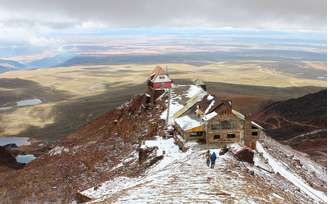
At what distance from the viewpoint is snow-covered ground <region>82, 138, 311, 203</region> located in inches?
956

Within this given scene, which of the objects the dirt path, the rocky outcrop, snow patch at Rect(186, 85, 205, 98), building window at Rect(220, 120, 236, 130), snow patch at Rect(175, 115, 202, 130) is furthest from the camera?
the rocky outcrop

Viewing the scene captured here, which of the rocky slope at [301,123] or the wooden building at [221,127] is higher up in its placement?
the wooden building at [221,127]

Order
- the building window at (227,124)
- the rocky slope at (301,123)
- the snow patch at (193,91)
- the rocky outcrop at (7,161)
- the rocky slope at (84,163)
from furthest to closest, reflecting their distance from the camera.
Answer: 1. the rocky slope at (301,123)
2. the rocky outcrop at (7,161)
3. the snow patch at (193,91)
4. the rocky slope at (84,163)
5. the building window at (227,124)

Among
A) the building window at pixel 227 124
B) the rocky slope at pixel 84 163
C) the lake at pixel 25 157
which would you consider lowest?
the lake at pixel 25 157

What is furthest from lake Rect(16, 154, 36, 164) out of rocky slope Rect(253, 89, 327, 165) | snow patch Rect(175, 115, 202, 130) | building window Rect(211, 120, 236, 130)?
building window Rect(211, 120, 236, 130)

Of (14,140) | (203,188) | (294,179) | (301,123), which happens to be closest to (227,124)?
(294,179)

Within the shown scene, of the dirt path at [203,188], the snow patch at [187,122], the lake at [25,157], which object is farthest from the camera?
the lake at [25,157]

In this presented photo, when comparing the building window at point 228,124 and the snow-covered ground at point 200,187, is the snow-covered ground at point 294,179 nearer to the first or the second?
the snow-covered ground at point 200,187

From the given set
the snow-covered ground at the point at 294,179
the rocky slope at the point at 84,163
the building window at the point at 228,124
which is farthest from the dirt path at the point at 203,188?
the rocky slope at the point at 84,163

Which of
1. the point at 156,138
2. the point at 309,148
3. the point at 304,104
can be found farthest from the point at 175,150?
the point at 304,104

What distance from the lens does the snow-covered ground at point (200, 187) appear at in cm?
2428

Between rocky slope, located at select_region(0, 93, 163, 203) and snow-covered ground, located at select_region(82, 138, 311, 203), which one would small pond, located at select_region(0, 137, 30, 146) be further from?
snow-covered ground, located at select_region(82, 138, 311, 203)

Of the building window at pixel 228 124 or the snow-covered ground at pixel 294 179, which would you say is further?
the building window at pixel 228 124

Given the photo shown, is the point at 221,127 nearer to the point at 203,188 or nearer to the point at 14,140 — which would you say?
the point at 203,188
